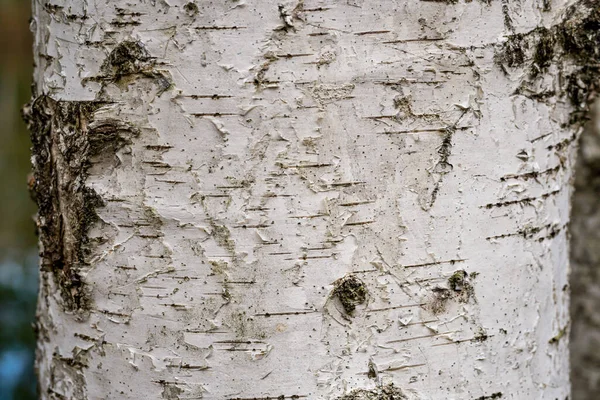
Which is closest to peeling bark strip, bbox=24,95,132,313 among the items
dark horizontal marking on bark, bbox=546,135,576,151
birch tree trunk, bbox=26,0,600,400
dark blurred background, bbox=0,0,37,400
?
birch tree trunk, bbox=26,0,600,400

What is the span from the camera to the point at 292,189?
0.92 metres

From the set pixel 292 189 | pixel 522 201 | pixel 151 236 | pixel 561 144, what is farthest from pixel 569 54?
pixel 151 236

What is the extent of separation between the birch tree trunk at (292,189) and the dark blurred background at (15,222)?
1199mm

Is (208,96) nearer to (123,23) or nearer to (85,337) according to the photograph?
(123,23)

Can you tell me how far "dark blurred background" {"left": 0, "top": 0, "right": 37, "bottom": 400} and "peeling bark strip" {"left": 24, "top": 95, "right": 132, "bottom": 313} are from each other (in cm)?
108

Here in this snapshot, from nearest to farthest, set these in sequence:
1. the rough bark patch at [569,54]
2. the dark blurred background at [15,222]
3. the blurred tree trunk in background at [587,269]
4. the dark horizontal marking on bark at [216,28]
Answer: the dark horizontal marking on bark at [216,28] < the rough bark patch at [569,54] < the blurred tree trunk in background at [587,269] < the dark blurred background at [15,222]

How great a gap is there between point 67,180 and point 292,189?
37 cm

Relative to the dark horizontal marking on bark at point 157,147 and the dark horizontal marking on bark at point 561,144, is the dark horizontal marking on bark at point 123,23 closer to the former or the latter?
the dark horizontal marking on bark at point 157,147

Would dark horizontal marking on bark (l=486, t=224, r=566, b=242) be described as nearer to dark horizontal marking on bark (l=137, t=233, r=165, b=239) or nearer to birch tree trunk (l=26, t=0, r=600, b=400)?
birch tree trunk (l=26, t=0, r=600, b=400)

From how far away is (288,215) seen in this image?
921 mm

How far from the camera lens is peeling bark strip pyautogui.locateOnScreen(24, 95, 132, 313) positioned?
0.97m

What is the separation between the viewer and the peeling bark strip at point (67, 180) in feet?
3.17

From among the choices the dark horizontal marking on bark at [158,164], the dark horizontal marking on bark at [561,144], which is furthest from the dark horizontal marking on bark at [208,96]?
the dark horizontal marking on bark at [561,144]

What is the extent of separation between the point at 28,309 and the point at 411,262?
2650 millimetres
